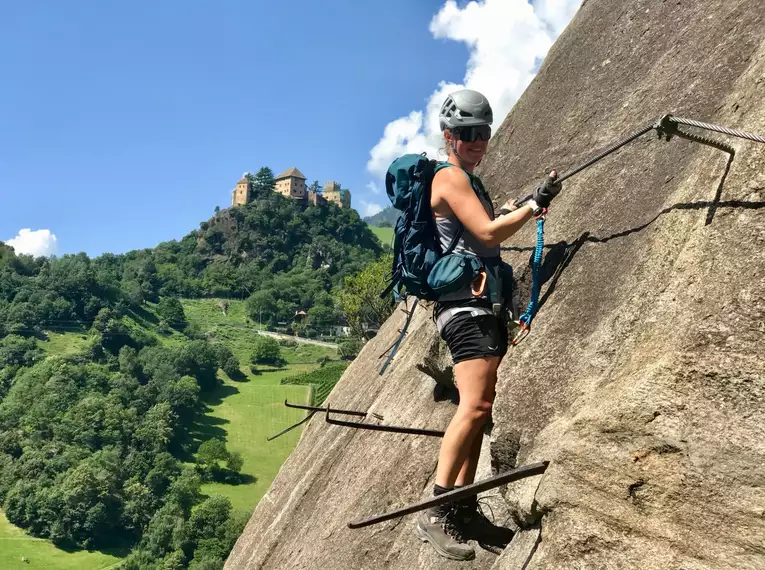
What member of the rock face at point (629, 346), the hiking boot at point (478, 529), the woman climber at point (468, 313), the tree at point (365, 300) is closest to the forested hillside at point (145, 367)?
the tree at point (365, 300)

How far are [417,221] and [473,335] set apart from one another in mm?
811

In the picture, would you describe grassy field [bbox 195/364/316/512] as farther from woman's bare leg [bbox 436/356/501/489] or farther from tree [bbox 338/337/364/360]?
woman's bare leg [bbox 436/356/501/489]

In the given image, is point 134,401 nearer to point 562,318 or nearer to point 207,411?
point 207,411

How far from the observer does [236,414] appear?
10500 centimetres

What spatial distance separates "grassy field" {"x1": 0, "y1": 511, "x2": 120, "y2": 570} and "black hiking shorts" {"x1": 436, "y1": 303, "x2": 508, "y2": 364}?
3048 inches

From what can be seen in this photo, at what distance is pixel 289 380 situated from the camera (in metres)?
109

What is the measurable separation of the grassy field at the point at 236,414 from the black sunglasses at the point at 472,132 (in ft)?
252

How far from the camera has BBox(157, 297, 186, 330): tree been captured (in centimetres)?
14775

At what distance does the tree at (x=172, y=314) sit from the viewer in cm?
14775

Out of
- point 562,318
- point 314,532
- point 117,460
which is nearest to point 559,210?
point 562,318

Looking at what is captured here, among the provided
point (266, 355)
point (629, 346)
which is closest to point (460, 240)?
point (629, 346)

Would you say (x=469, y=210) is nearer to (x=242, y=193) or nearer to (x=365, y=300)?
(x=365, y=300)

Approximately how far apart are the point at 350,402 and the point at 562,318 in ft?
17.6

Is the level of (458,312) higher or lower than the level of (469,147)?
lower
